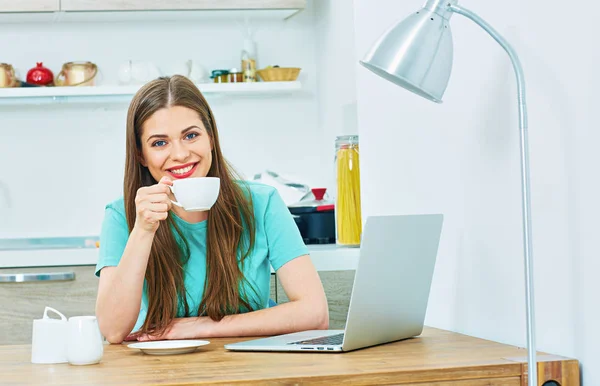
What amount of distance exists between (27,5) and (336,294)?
5.89 feet

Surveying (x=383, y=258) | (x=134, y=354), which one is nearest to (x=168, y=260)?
(x=134, y=354)

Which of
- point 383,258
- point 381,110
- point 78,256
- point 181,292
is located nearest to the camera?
point 383,258

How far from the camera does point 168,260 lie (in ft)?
6.13

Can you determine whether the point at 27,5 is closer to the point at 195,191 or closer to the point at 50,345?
the point at 195,191

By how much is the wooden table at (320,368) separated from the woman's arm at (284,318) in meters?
0.26

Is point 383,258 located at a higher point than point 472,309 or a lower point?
higher

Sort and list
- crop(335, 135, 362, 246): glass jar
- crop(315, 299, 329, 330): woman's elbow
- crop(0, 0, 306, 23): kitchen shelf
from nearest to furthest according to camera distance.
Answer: crop(315, 299, 329, 330): woman's elbow < crop(335, 135, 362, 246): glass jar < crop(0, 0, 306, 23): kitchen shelf

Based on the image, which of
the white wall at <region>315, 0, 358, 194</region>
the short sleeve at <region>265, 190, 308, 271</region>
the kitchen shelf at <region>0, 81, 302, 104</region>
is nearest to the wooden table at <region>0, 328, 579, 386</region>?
the short sleeve at <region>265, 190, 308, 271</region>

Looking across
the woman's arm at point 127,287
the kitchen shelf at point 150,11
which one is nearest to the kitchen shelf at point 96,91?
the kitchen shelf at point 150,11

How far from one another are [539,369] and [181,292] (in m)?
0.90

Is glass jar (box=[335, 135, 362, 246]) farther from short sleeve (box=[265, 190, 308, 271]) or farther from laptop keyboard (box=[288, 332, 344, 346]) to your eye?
laptop keyboard (box=[288, 332, 344, 346])

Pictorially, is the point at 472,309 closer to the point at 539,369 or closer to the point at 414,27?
the point at 539,369

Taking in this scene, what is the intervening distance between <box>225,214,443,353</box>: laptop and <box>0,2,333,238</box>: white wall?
2.23 meters

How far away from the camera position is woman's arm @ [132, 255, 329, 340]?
5.55ft
